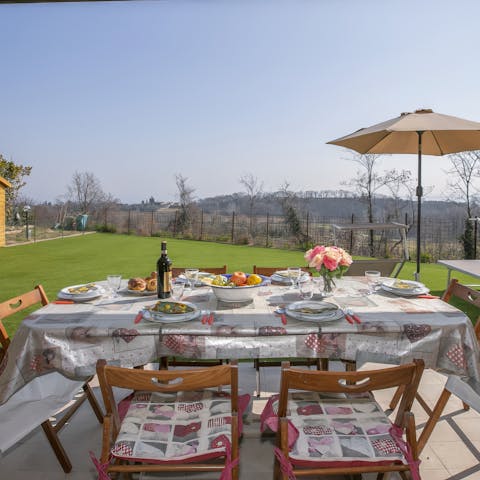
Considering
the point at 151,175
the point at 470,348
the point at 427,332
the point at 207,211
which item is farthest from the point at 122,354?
the point at 151,175

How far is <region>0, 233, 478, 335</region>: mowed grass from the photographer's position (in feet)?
22.8

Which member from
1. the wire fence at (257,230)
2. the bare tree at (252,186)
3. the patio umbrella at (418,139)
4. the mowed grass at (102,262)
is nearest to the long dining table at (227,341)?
the patio umbrella at (418,139)

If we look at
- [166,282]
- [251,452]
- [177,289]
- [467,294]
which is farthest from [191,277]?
[467,294]

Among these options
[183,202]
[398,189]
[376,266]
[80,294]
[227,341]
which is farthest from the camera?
[183,202]

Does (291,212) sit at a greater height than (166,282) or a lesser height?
greater

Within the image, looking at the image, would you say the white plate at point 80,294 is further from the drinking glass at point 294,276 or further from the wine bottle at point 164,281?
the drinking glass at point 294,276

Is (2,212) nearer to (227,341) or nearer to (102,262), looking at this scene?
(102,262)

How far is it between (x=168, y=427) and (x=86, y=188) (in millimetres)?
23117

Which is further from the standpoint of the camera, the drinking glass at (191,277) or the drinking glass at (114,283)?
the drinking glass at (191,277)

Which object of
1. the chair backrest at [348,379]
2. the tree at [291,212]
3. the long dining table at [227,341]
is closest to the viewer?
the chair backrest at [348,379]

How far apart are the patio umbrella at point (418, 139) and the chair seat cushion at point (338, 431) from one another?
2.28m

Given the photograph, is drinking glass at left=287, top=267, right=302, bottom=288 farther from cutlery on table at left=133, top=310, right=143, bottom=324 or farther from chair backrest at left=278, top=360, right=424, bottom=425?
chair backrest at left=278, top=360, right=424, bottom=425

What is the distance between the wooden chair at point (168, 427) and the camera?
1.34m

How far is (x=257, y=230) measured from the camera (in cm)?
1461
